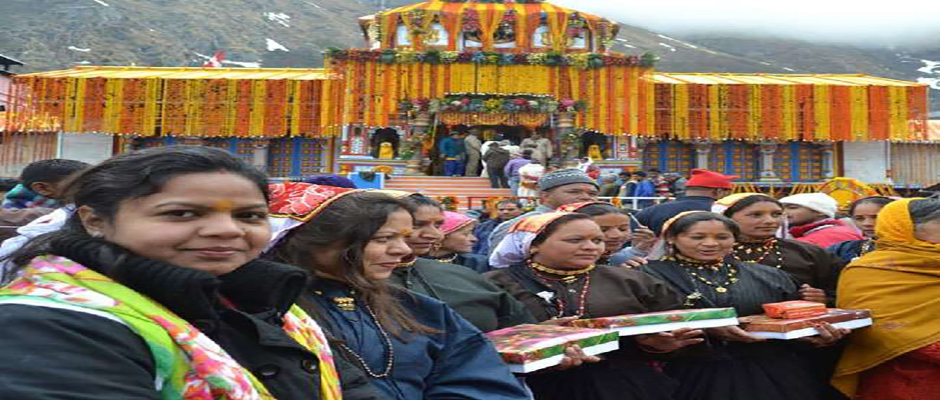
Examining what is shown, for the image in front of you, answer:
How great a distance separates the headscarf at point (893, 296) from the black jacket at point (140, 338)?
9.97 feet

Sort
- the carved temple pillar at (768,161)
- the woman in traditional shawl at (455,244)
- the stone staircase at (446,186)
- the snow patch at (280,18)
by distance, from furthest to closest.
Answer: the snow patch at (280,18) < the carved temple pillar at (768,161) < the stone staircase at (446,186) < the woman in traditional shawl at (455,244)

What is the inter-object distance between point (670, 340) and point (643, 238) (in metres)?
2.09

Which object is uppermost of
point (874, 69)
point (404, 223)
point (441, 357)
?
point (874, 69)

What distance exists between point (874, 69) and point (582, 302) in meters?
86.4

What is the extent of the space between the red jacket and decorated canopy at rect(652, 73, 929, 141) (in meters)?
16.6

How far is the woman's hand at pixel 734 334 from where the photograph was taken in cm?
329

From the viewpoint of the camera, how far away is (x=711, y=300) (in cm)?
371

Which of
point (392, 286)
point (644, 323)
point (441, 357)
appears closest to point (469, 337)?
point (441, 357)

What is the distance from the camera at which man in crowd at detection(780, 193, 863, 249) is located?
5207 millimetres

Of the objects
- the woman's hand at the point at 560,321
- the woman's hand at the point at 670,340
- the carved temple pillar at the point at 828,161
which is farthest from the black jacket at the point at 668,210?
the carved temple pillar at the point at 828,161

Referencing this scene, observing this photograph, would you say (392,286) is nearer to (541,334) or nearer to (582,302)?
(541,334)

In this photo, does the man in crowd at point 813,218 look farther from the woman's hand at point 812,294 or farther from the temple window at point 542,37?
the temple window at point 542,37

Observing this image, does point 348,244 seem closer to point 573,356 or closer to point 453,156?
point 573,356

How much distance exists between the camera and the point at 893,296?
3533mm
